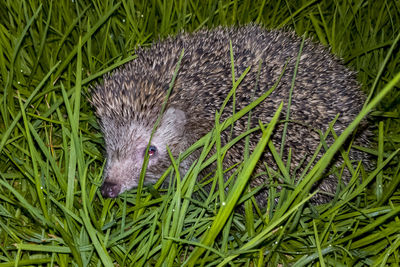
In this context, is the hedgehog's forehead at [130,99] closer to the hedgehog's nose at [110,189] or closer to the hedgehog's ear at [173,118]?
the hedgehog's ear at [173,118]

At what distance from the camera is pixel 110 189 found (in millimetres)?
3436

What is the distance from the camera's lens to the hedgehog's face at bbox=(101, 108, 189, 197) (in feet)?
11.6

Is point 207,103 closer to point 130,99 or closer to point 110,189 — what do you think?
point 130,99

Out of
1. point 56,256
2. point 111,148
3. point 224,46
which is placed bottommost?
point 56,256

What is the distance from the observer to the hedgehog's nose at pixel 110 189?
3.42 metres

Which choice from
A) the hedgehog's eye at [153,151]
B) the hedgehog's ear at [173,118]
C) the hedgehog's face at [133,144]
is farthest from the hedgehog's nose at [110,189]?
the hedgehog's ear at [173,118]

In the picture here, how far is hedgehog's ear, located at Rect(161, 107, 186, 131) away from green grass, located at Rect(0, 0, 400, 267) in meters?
0.27

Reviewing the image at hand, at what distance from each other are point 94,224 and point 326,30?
279 cm

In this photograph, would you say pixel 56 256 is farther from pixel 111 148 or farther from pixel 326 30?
pixel 326 30

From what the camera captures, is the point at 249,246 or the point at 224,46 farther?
the point at 224,46

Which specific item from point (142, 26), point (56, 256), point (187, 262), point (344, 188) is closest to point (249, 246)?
point (187, 262)

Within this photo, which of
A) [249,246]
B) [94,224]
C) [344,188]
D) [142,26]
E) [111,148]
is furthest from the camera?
[142,26]

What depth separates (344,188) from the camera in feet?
11.3

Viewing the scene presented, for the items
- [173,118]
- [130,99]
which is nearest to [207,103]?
[173,118]
